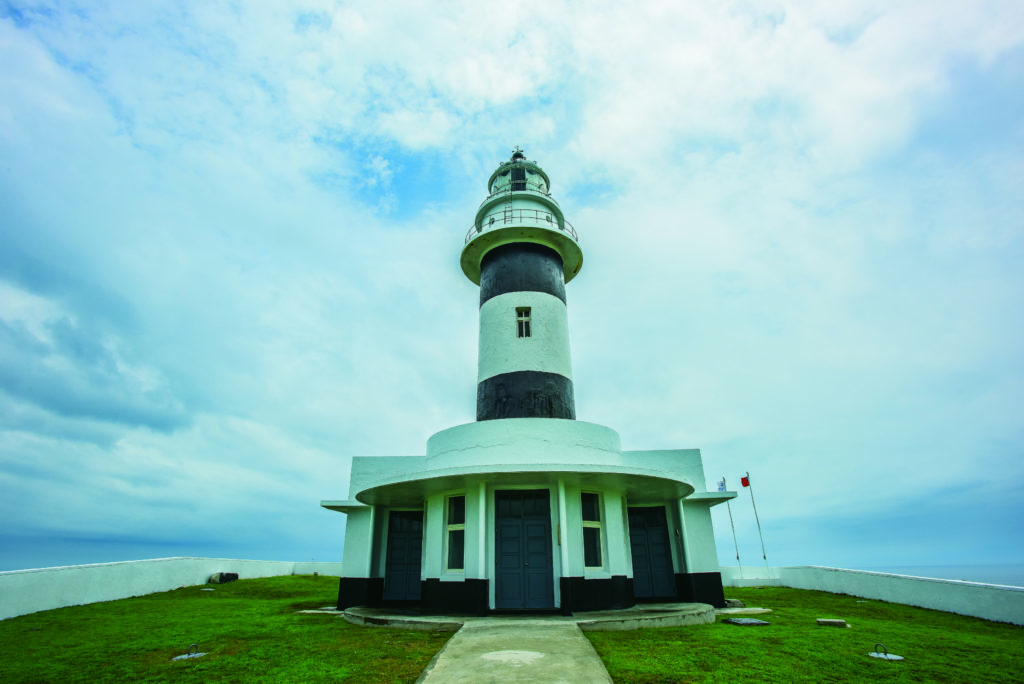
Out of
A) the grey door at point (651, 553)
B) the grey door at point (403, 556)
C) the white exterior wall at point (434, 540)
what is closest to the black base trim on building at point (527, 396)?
the white exterior wall at point (434, 540)

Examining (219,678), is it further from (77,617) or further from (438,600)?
(77,617)

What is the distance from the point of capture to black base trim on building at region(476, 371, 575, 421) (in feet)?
42.9

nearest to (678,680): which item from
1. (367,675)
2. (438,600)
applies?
(367,675)

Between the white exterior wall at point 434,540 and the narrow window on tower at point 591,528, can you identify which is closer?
the narrow window on tower at point 591,528

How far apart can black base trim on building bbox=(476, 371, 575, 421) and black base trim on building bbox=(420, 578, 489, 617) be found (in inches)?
165

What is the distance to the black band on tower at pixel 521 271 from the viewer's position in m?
14.7

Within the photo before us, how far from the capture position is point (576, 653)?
639 centimetres

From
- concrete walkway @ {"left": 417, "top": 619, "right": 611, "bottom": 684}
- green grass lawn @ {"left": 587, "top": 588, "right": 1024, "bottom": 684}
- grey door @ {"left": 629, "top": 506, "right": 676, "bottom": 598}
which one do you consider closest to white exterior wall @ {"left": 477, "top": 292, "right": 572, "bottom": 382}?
grey door @ {"left": 629, "top": 506, "right": 676, "bottom": 598}

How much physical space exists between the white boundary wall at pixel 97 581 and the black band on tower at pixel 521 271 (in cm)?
1246

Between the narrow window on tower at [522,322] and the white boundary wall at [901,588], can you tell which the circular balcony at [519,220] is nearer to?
the narrow window on tower at [522,322]

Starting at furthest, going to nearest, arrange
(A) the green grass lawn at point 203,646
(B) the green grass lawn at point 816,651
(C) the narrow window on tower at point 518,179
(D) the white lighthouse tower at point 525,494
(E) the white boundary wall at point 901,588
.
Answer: (C) the narrow window on tower at point 518,179
(D) the white lighthouse tower at point 525,494
(E) the white boundary wall at point 901,588
(A) the green grass lawn at point 203,646
(B) the green grass lawn at point 816,651

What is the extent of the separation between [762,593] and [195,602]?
17.2 metres

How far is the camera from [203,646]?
7910 millimetres

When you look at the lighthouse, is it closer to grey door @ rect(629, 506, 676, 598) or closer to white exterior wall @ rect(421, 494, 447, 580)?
white exterior wall @ rect(421, 494, 447, 580)
